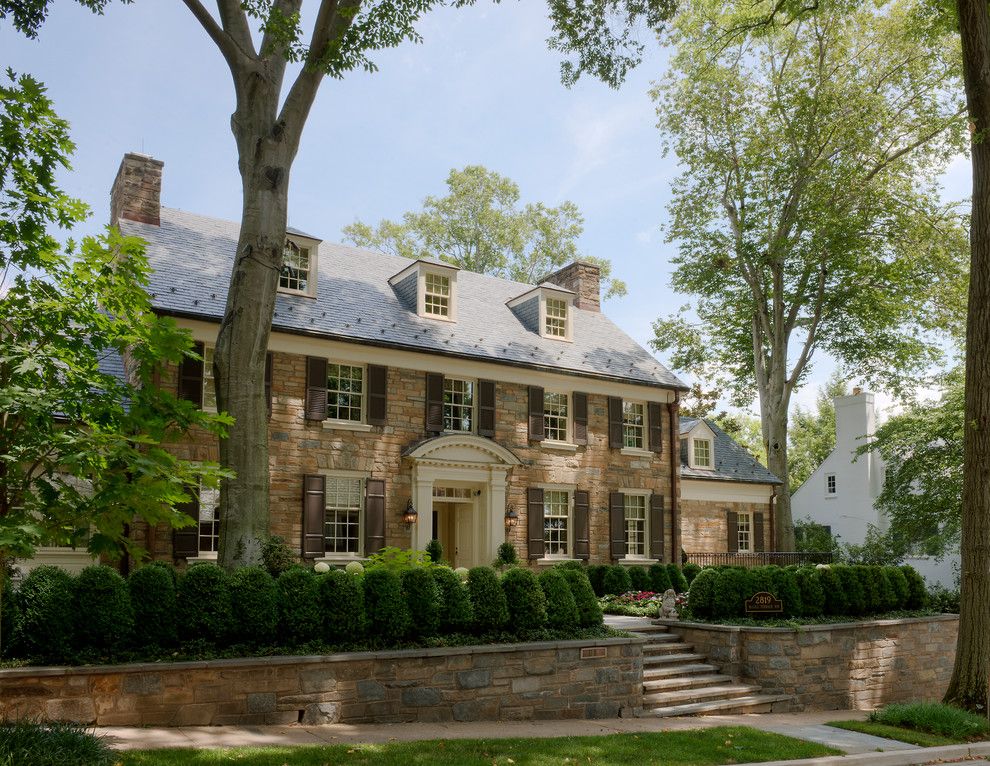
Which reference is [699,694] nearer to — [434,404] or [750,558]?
[434,404]

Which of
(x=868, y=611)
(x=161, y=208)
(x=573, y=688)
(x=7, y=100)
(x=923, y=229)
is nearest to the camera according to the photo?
(x=7, y=100)

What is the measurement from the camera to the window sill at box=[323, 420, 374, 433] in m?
15.8

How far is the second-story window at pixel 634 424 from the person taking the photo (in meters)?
20.2

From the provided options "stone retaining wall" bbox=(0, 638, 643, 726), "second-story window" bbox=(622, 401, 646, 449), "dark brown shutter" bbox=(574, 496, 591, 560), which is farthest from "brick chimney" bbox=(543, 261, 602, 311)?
"stone retaining wall" bbox=(0, 638, 643, 726)

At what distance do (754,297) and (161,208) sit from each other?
1672 cm

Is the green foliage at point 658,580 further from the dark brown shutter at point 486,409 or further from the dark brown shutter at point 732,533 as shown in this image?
the dark brown shutter at point 732,533

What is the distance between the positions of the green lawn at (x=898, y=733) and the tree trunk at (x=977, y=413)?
1073 millimetres

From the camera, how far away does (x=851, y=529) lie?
29.1 metres

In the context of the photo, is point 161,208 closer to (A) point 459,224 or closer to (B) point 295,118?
(B) point 295,118

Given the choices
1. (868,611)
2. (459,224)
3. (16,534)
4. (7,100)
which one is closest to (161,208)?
(7,100)

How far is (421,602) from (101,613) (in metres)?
3.33

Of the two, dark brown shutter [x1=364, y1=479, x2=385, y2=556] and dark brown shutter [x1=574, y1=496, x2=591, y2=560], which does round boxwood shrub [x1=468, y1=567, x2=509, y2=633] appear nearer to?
dark brown shutter [x1=364, y1=479, x2=385, y2=556]

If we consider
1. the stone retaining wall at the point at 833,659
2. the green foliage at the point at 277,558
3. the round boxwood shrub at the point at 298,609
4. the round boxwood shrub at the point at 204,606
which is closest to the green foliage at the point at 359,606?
A: the round boxwood shrub at the point at 298,609

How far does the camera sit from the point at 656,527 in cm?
2000
